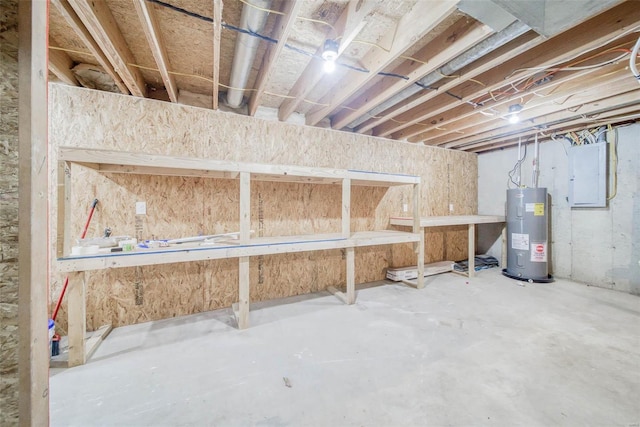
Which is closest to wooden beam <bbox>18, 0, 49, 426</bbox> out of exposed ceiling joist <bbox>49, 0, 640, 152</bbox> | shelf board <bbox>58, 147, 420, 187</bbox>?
exposed ceiling joist <bbox>49, 0, 640, 152</bbox>

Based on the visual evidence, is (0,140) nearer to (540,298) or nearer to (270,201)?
(270,201)

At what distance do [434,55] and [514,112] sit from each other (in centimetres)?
159

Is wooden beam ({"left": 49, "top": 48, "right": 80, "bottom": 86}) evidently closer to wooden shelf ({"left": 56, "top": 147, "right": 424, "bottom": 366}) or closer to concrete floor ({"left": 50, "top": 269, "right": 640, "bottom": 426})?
wooden shelf ({"left": 56, "top": 147, "right": 424, "bottom": 366})

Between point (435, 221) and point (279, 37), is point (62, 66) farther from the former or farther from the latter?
point (435, 221)

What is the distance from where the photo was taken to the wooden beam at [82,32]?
4.57ft

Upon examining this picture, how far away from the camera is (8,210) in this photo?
0.70m

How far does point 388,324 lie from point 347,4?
266 centimetres

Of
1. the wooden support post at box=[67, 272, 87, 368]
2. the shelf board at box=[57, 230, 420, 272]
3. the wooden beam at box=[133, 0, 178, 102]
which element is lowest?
the wooden support post at box=[67, 272, 87, 368]

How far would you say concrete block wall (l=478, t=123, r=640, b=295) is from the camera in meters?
3.26

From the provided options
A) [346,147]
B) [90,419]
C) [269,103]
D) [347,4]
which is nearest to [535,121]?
[346,147]

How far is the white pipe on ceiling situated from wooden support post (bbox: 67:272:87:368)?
2.03m

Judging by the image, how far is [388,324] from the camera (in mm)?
2398

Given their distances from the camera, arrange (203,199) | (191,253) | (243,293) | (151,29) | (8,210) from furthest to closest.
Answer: (203,199), (243,293), (191,253), (151,29), (8,210)

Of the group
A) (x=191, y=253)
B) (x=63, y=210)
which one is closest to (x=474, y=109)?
(x=191, y=253)
